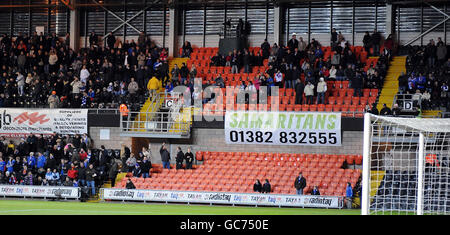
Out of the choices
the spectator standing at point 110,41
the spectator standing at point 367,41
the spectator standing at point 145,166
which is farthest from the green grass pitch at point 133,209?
the spectator standing at point 110,41

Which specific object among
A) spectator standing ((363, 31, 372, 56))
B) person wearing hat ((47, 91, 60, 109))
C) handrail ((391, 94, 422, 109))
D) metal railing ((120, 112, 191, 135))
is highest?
spectator standing ((363, 31, 372, 56))

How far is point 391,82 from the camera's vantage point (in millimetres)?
30234

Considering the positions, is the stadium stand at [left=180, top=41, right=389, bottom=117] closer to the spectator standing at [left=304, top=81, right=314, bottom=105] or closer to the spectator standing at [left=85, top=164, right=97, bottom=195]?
the spectator standing at [left=304, top=81, right=314, bottom=105]

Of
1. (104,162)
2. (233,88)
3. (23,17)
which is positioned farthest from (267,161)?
(23,17)

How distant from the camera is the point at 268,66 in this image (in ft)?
103

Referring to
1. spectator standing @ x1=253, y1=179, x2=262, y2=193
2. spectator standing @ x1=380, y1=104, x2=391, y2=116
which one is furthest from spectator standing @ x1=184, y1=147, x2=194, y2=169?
spectator standing @ x1=380, y1=104, x2=391, y2=116

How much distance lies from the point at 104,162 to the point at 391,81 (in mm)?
13721

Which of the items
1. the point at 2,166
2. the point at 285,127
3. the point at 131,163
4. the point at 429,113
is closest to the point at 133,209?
the point at 131,163

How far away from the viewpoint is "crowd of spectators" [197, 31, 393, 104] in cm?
2858

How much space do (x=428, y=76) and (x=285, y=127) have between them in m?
7.28

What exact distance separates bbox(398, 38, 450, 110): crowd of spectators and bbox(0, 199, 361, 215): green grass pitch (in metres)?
7.11

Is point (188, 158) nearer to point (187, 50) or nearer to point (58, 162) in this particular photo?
point (58, 162)

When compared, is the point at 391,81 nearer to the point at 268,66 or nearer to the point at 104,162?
the point at 268,66
